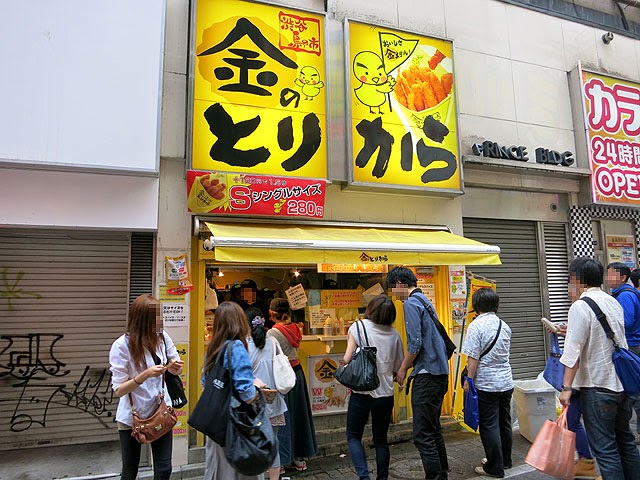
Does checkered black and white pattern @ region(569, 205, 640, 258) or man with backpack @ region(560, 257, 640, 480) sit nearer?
man with backpack @ region(560, 257, 640, 480)

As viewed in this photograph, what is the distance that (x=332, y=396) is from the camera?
20.9 feet

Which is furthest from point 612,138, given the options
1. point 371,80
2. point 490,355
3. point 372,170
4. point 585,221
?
point 490,355

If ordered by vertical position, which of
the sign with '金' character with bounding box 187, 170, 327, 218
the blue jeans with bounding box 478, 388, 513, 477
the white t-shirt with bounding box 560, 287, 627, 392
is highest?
the sign with '金' character with bounding box 187, 170, 327, 218

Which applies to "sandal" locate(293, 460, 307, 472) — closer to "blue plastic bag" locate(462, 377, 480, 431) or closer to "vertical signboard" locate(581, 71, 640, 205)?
"blue plastic bag" locate(462, 377, 480, 431)

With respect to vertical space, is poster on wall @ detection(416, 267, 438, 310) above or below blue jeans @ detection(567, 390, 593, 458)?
above

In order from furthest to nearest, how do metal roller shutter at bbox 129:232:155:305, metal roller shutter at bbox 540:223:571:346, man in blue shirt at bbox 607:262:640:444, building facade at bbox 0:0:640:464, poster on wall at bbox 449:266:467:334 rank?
metal roller shutter at bbox 540:223:571:346 < poster on wall at bbox 449:266:467:334 < metal roller shutter at bbox 129:232:155:305 < building facade at bbox 0:0:640:464 < man in blue shirt at bbox 607:262:640:444

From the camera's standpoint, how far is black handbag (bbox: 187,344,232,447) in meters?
3.20

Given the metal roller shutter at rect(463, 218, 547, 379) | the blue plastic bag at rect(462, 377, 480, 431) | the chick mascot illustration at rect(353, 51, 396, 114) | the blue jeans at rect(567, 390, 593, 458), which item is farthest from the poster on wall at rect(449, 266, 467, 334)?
the chick mascot illustration at rect(353, 51, 396, 114)

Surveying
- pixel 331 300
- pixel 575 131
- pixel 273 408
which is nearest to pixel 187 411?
pixel 273 408

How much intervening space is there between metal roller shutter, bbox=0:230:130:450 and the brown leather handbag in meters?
3.21

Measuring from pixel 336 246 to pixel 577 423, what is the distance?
2.98m

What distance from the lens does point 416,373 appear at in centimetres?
440

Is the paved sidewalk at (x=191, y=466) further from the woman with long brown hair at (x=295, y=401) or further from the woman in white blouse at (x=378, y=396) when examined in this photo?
the woman in white blouse at (x=378, y=396)

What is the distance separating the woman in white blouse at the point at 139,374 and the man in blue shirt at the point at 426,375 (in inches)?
86.3
